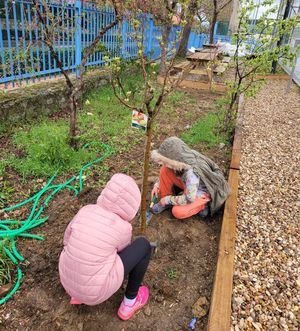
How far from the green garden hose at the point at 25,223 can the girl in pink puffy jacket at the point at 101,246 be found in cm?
71

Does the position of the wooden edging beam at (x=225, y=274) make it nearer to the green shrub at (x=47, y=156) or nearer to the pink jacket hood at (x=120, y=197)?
the pink jacket hood at (x=120, y=197)

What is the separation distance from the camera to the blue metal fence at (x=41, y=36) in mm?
4172

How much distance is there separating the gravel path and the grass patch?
43 centimetres

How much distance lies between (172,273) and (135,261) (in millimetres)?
564

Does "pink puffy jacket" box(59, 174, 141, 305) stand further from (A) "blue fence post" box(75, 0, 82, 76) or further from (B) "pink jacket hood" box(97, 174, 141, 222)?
(A) "blue fence post" box(75, 0, 82, 76)

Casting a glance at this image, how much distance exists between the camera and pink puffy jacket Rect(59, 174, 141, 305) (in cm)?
154

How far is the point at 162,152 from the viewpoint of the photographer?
101 inches

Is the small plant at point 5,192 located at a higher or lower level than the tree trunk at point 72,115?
lower

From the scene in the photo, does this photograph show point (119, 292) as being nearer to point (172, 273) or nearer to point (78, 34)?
point (172, 273)

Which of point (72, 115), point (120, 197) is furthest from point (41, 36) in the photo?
point (120, 197)

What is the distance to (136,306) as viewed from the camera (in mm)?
1967

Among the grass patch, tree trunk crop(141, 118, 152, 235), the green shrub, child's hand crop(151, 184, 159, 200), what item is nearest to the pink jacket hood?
tree trunk crop(141, 118, 152, 235)

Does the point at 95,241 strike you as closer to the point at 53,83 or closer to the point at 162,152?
the point at 162,152

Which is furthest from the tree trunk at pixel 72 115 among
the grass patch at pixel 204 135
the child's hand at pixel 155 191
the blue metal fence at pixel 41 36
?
the grass patch at pixel 204 135
